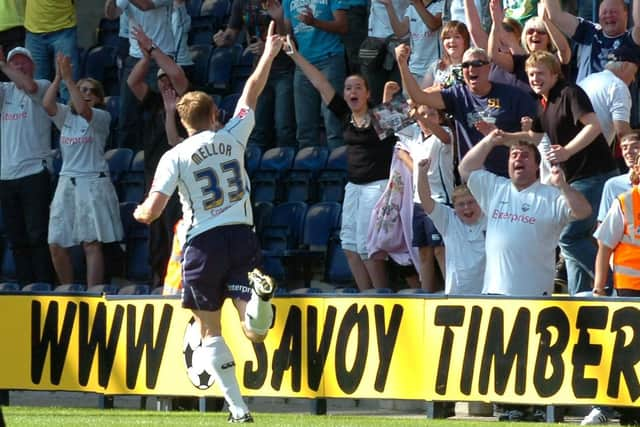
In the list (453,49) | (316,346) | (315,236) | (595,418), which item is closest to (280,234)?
(315,236)

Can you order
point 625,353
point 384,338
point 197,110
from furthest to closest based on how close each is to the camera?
point 384,338
point 625,353
point 197,110

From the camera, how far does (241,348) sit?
1161cm

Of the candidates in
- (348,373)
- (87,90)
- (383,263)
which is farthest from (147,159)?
(348,373)

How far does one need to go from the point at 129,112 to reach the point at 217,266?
7017 millimetres

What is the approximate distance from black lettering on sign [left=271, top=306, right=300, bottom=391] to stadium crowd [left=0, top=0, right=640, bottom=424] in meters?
1.05

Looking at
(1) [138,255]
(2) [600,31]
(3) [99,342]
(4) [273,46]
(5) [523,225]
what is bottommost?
(3) [99,342]

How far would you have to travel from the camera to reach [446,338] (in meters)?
10.9

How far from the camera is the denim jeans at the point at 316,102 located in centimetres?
1530

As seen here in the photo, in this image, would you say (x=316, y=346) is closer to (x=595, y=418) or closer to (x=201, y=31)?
(x=595, y=418)

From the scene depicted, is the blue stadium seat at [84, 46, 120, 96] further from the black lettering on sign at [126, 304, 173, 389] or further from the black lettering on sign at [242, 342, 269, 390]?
the black lettering on sign at [242, 342, 269, 390]

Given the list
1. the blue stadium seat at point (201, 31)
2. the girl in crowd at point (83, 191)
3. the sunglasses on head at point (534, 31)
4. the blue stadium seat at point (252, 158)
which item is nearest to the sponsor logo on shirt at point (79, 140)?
the girl in crowd at point (83, 191)

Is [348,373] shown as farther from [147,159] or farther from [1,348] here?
[147,159]

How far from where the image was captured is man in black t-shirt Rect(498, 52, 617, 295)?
11.3 m

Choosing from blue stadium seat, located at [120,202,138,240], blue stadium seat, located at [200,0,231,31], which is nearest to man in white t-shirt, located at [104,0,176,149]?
blue stadium seat, located at [120,202,138,240]
